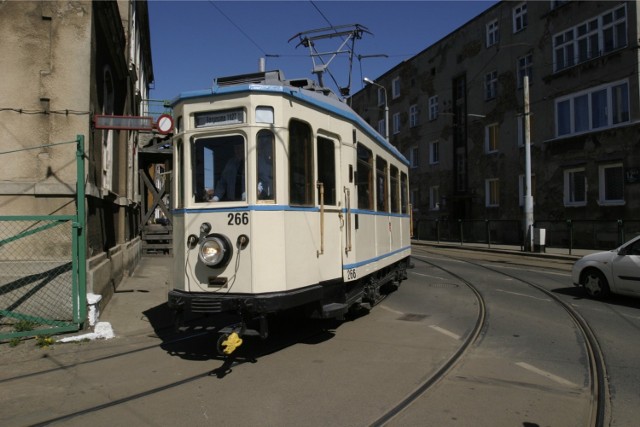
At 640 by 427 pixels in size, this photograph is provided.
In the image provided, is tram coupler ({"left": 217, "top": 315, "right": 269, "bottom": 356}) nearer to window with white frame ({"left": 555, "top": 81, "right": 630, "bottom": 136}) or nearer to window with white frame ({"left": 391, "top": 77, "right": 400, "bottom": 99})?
window with white frame ({"left": 555, "top": 81, "right": 630, "bottom": 136})

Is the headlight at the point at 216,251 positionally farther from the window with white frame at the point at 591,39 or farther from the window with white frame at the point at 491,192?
the window with white frame at the point at 491,192

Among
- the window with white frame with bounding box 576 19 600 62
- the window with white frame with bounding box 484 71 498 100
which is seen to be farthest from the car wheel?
the window with white frame with bounding box 484 71 498 100

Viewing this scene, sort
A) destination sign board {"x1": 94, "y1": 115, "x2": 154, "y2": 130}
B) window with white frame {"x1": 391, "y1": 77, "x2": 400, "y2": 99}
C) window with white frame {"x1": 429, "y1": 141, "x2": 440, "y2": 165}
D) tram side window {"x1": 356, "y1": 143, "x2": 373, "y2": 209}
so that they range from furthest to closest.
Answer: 1. window with white frame {"x1": 391, "y1": 77, "x2": 400, "y2": 99}
2. window with white frame {"x1": 429, "y1": 141, "x2": 440, "y2": 165}
3. destination sign board {"x1": 94, "y1": 115, "x2": 154, "y2": 130}
4. tram side window {"x1": 356, "y1": 143, "x2": 373, "y2": 209}

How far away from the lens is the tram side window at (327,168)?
22.0 ft

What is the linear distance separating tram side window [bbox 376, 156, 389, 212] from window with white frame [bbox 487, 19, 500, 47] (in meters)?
23.2

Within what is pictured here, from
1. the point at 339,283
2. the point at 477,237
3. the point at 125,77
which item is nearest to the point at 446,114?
the point at 477,237

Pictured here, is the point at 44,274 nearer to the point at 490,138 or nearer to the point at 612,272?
the point at 612,272

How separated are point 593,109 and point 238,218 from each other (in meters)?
21.5

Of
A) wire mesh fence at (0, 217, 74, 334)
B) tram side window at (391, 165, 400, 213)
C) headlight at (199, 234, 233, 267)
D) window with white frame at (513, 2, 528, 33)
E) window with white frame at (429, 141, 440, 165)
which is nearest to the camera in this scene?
headlight at (199, 234, 233, 267)

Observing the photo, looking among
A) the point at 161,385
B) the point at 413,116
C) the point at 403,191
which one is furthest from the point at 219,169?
the point at 413,116

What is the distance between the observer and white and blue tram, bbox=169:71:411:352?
19.6 ft

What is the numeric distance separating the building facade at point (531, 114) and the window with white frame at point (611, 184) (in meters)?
0.04

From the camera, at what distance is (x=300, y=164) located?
6.40 meters

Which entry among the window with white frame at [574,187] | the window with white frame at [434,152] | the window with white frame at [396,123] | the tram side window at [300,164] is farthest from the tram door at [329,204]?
the window with white frame at [396,123]
